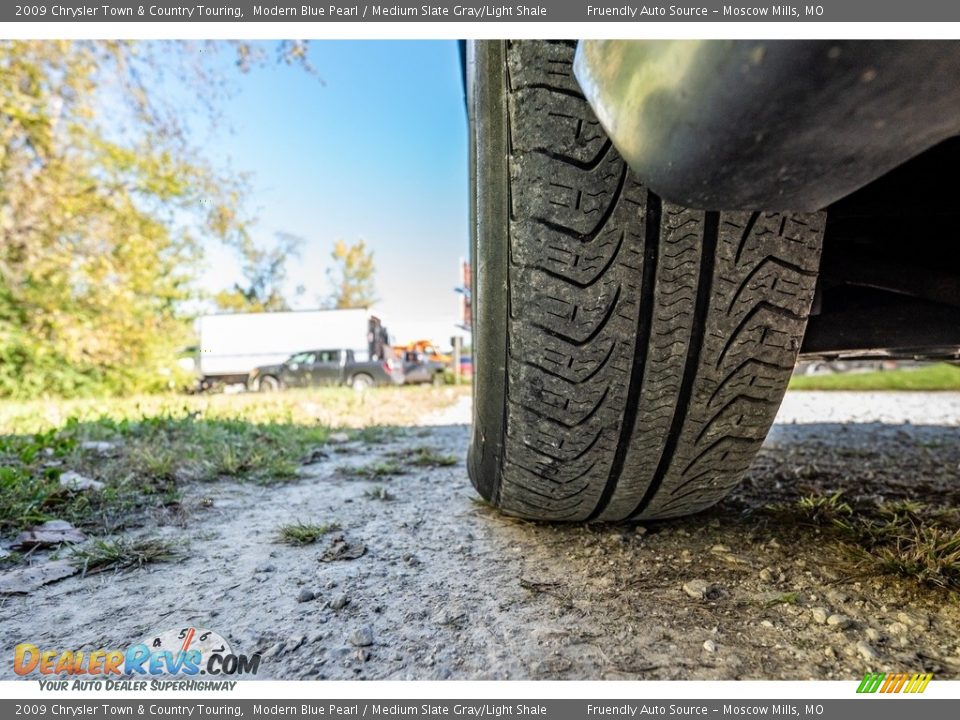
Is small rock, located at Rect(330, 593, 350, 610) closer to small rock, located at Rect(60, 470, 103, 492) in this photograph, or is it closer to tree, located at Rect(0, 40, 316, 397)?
small rock, located at Rect(60, 470, 103, 492)

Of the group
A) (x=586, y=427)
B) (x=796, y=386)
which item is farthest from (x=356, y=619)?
(x=796, y=386)

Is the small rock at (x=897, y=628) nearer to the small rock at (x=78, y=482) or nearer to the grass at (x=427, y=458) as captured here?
the grass at (x=427, y=458)

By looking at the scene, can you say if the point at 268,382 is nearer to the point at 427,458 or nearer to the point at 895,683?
the point at 427,458

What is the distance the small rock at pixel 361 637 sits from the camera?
0.79 m

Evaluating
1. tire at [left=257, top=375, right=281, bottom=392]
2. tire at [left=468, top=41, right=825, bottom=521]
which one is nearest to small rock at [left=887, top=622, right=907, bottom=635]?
tire at [left=468, top=41, right=825, bottom=521]

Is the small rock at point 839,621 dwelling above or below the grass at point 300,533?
above

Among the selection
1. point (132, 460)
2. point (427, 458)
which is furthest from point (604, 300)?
point (132, 460)

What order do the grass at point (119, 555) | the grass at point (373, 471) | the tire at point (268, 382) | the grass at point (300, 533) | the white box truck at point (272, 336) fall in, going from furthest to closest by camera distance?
the white box truck at point (272, 336) → the tire at point (268, 382) → the grass at point (373, 471) → the grass at point (300, 533) → the grass at point (119, 555)

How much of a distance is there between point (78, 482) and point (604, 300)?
184 cm

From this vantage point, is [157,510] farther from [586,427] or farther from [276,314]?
[276,314]

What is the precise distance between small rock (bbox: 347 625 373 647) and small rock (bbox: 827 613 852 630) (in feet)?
2.43

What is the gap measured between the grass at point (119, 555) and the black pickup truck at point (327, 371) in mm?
11704

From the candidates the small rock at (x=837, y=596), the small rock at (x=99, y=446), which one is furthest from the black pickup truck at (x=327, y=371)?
the small rock at (x=837, y=596)
